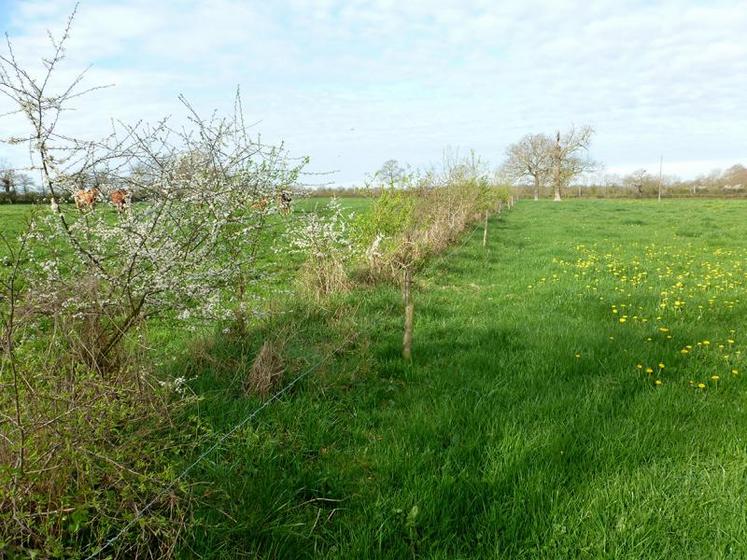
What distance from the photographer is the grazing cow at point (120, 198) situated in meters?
3.99

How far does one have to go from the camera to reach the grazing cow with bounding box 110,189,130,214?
399 centimetres

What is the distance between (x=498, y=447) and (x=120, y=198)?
3.57 meters

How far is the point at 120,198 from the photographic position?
4.06 m

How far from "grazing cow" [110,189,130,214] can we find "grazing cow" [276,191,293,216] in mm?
1323

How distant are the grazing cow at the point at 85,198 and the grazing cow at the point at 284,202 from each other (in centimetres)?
157

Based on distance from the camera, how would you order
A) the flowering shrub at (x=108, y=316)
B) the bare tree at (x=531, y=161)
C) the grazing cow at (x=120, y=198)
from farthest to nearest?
1. the bare tree at (x=531, y=161)
2. the grazing cow at (x=120, y=198)
3. the flowering shrub at (x=108, y=316)

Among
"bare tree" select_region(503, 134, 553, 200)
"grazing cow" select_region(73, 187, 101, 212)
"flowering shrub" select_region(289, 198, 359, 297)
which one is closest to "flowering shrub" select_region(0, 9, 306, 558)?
"grazing cow" select_region(73, 187, 101, 212)

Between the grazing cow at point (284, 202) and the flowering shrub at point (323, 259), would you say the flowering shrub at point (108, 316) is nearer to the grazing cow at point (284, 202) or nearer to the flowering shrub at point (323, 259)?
the grazing cow at point (284, 202)

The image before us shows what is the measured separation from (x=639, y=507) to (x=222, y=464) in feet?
7.94

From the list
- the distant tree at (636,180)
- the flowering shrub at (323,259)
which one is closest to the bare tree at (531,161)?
the distant tree at (636,180)

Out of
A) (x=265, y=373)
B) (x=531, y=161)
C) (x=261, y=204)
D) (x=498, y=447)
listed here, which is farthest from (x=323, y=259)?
(x=531, y=161)

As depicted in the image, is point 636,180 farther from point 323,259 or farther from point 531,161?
point 323,259

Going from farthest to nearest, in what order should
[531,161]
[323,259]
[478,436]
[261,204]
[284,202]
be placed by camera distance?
[531,161], [323,259], [284,202], [261,204], [478,436]

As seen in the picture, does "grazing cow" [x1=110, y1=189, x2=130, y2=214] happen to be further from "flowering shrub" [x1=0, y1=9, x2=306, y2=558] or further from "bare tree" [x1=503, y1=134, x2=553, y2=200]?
"bare tree" [x1=503, y1=134, x2=553, y2=200]
